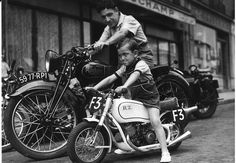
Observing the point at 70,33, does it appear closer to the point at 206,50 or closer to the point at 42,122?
the point at 42,122

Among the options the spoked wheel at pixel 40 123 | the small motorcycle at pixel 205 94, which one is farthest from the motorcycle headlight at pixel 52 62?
the small motorcycle at pixel 205 94

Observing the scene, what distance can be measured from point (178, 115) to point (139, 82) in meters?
0.77

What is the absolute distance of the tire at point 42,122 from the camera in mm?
4527

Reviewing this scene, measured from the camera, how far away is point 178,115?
5.01m

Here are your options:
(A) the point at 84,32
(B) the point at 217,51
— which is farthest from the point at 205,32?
(A) the point at 84,32

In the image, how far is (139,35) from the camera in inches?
202

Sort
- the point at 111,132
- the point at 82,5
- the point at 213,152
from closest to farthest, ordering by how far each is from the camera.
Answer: the point at 111,132, the point at 213,152, the point at 82,5

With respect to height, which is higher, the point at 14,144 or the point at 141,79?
the point at 141,79

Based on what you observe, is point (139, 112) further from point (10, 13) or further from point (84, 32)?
point (84, 32)

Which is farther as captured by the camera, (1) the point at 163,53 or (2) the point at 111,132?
(1) the point at 163,53

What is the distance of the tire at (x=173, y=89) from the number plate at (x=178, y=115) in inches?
44.4

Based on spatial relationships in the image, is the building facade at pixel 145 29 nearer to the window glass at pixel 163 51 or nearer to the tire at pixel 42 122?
the window glass at pixel 163 51

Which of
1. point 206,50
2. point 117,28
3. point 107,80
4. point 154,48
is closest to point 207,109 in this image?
point 117,28

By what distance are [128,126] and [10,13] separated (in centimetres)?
655
